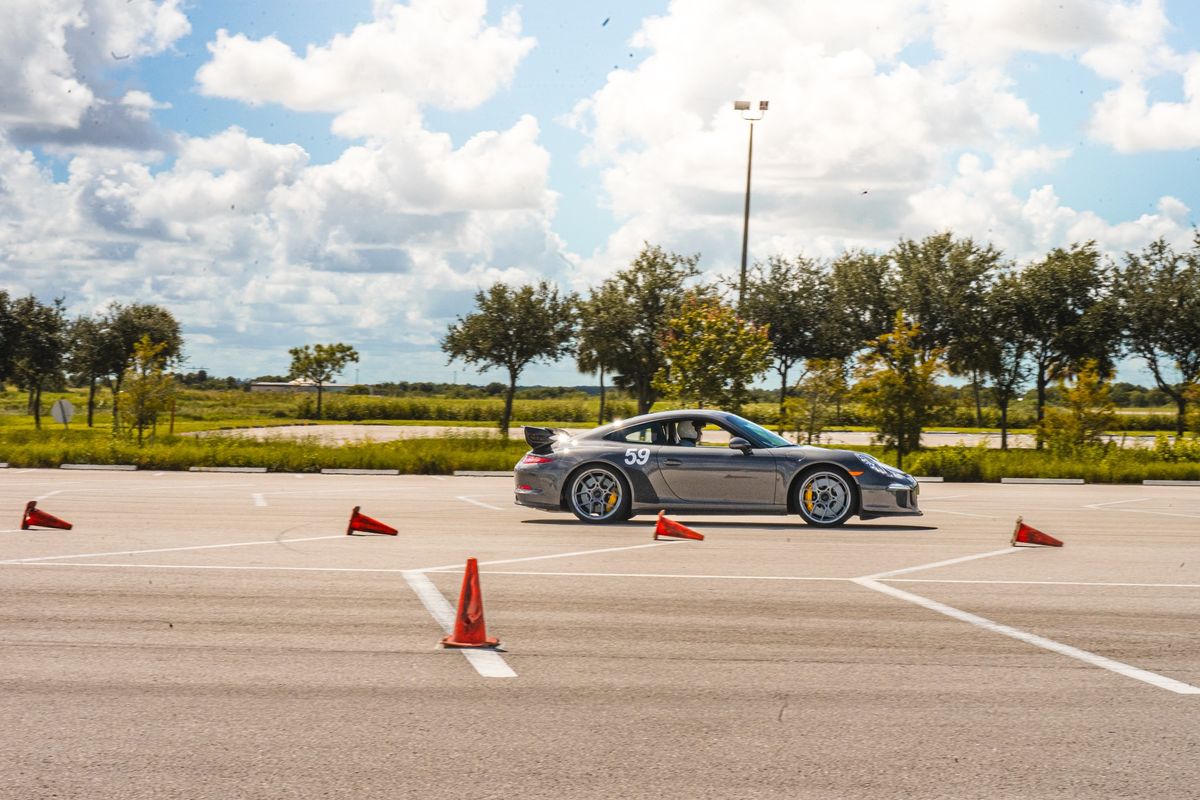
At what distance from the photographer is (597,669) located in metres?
6.60

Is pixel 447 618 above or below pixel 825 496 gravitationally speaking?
below

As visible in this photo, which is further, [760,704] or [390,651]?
[390,651]

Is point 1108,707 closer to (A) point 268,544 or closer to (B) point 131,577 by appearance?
(B) point 131,577

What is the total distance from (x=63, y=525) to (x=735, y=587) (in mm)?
7832

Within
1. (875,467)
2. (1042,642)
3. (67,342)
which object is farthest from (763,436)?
(67,342)

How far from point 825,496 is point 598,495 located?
9.10ft

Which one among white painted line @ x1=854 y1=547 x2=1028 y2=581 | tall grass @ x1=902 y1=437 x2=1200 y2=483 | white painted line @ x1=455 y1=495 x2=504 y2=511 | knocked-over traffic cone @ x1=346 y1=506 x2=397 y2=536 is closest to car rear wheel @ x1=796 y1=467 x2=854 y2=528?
white painted line @ x1=854 y1=547 x2=1028 y2=581

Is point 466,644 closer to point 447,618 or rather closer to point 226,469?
point 447,618

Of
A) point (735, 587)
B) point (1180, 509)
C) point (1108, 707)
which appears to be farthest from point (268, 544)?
point (1180, 509)

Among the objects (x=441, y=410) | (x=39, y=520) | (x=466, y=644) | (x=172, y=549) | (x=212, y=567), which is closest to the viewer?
(x=466, y=644)

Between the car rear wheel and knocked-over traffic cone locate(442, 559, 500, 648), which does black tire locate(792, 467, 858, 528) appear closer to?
the car rear wheel

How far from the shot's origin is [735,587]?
9.59 m

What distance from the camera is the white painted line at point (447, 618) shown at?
6551 mm

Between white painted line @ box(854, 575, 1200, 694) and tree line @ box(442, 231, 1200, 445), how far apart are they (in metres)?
36.4
